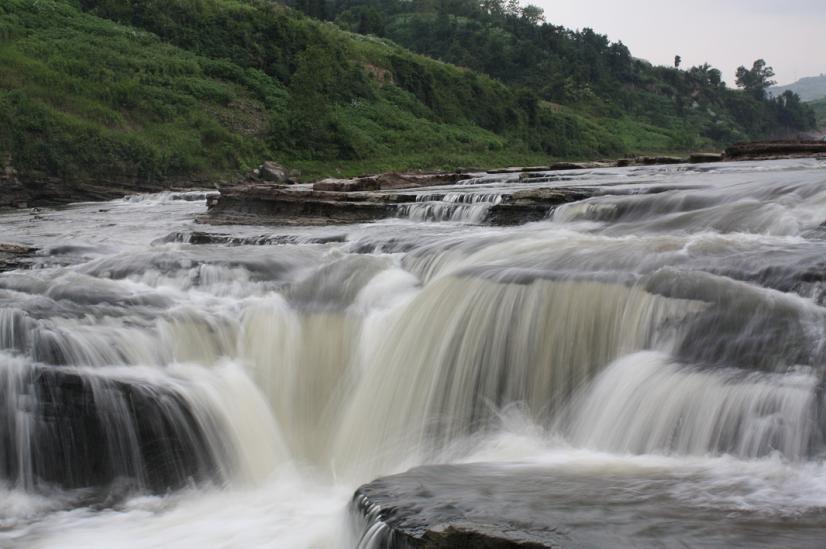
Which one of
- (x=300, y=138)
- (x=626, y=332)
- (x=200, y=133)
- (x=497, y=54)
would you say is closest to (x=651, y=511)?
(x=626, y=332)

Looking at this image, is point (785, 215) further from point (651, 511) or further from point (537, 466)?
point (651, 511)

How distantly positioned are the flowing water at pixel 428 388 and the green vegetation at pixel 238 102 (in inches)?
961

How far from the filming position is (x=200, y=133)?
121 feet

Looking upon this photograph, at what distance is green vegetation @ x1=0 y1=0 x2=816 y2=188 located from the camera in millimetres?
32875

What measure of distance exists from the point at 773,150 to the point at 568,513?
72.3 feet

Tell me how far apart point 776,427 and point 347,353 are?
13.9 ft

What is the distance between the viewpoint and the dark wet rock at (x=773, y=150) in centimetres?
2252

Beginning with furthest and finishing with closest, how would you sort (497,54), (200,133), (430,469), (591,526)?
(497,54)
(200,133)
(430,469)
(591,526)

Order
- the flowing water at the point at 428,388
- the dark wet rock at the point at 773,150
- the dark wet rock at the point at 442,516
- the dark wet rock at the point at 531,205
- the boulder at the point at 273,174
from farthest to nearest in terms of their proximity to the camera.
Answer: the boulder at the point at 273,174, the dark wet rock at the point at 773,150, the dark wet rock at the point at 531,205, the flowing water at the point at 428,388, the dark wet rock at the point at 442,516

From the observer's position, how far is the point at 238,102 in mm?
42219

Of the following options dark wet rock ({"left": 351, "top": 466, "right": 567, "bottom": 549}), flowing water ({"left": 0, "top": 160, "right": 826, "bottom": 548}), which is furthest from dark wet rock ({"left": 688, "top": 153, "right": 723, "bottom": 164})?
dark wet rock ({"left": 351, "top": 466, "right": 567, "bottom": 549})

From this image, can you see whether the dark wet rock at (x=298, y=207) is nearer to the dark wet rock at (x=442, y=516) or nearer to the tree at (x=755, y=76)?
the dark wet rock at (x=442, y=516)

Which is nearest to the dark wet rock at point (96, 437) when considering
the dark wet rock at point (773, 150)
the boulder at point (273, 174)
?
the dark wet rock at point (773, 150)

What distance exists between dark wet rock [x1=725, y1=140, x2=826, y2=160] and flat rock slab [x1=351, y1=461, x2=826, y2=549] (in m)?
19.9
